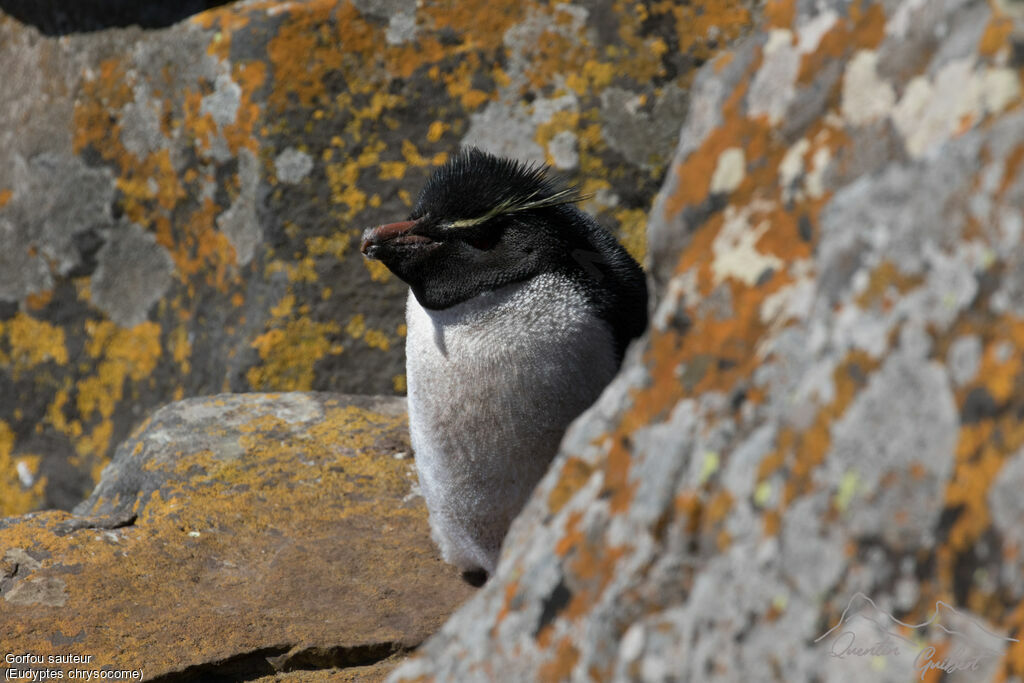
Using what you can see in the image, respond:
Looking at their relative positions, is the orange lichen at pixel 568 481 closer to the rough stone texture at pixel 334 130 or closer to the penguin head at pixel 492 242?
the penguin head at pixel 492 242

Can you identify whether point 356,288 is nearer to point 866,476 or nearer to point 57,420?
point 57,420

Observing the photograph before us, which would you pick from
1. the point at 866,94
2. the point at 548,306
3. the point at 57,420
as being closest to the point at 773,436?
the point at 866,94

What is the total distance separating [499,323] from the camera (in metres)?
3.96

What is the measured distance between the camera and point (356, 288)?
5.72 m

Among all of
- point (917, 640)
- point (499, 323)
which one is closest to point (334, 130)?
point (499, 323)

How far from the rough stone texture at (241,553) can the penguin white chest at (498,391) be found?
14.1 inches

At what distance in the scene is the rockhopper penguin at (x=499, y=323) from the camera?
3873 millimetres

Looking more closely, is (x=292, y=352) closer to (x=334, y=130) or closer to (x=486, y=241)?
(x=334, y=130)

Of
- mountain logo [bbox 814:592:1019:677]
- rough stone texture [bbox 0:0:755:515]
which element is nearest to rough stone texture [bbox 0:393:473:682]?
rough stone texture [bbox 0:0:755:515]

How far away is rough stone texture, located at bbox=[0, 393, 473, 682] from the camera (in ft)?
11.9

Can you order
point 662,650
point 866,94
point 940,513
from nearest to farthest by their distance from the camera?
point 940,513 → point 662,650 → point 866,94

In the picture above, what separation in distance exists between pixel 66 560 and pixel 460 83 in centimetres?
308

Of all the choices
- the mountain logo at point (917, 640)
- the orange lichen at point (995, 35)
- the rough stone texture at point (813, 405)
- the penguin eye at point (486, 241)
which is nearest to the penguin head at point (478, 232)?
the penguin eye at point (486, 241)

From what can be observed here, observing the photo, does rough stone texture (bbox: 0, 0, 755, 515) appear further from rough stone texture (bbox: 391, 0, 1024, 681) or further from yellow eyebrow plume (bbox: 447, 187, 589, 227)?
rough stone texture (bbox: 391, 0, 1024, 681)
